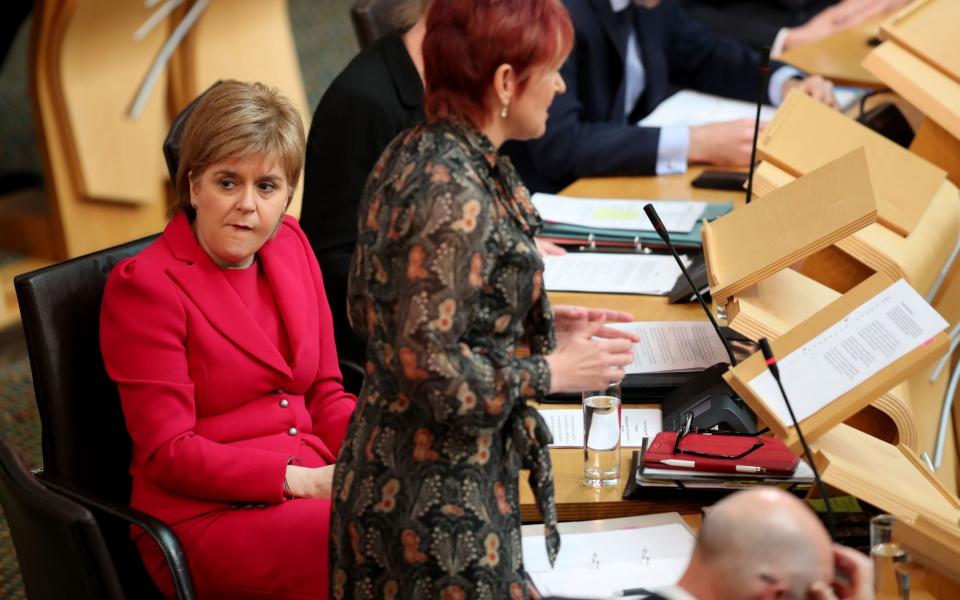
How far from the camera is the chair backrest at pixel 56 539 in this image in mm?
1533

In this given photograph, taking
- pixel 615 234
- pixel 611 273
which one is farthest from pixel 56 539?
pixel 615 234

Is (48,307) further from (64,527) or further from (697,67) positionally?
(697,67)

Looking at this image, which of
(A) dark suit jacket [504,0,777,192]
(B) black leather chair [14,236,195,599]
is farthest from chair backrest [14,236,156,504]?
(A) dark suit jacket [504,0,777,192]

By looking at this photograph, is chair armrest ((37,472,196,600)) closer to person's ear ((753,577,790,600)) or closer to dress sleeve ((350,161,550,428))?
dress sleeve ((350,161,550,428))

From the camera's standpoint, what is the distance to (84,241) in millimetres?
4309

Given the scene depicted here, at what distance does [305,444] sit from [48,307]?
1.48ft

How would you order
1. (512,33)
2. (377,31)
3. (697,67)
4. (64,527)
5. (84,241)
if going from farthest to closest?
(84,241), (697,67), (377,31), (64,527), (512,33)

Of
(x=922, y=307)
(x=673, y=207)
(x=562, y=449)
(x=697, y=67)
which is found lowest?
(x=562, y=449)

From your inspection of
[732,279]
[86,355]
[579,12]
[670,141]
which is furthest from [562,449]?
[579,12]

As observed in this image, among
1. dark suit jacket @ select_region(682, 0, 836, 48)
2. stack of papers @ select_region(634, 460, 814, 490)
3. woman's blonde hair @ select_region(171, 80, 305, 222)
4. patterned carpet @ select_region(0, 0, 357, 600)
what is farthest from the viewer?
dark suit jacket @ select_region(682, 0, 836, 48)

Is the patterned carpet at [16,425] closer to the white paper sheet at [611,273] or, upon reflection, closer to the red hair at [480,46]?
the white paper sheet at [611,273]

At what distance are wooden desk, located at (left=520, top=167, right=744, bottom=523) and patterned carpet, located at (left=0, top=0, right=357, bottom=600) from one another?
4.83ft

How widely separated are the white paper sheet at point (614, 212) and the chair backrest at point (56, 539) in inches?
57.9

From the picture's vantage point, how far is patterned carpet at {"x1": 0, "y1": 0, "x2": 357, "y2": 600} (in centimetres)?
338
